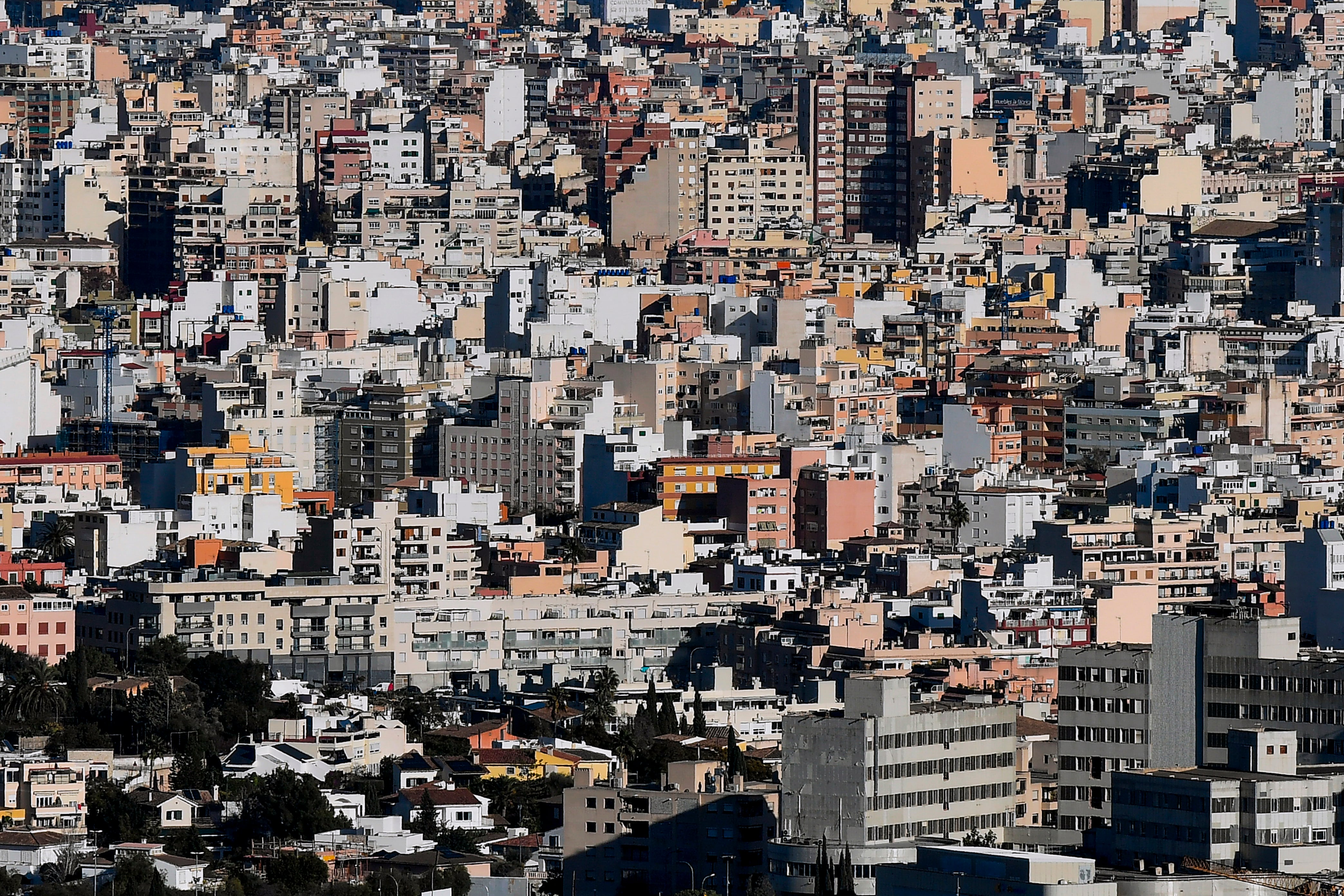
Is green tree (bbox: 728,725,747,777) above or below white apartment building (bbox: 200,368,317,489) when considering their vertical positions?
below

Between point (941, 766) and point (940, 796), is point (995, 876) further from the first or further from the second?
point (941, 766)

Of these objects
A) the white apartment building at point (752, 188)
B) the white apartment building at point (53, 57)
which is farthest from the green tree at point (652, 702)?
the white apartment building at point (53, 57)

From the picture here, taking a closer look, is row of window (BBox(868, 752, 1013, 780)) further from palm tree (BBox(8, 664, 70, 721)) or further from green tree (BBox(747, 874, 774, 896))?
palm tree (BBox(8, 664, 70, 721))

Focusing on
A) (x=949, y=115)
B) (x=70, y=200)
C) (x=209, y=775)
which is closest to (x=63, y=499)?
(x=209, y=775)

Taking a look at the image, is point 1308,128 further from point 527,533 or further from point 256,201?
point 527,533

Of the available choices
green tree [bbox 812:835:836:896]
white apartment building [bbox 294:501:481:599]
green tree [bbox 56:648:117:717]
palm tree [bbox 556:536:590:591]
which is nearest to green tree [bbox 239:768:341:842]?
green tree [bbox 56:648:117:717]

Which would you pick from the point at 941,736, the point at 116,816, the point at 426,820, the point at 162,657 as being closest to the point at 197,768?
the point at 116,816
